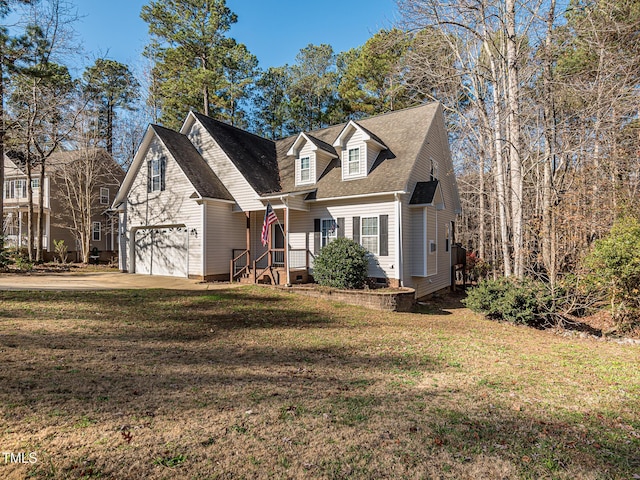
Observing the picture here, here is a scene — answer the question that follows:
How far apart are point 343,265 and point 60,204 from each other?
28.1 m

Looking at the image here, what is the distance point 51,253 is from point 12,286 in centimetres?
1911

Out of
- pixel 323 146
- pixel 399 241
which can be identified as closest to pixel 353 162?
pixel 323 146

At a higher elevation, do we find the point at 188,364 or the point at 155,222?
the point at 155,222

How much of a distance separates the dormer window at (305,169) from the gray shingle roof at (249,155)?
4.50ft

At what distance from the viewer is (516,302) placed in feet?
34.7

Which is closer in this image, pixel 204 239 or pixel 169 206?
pixel 204 239

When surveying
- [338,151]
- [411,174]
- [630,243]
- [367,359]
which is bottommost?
[367,359]

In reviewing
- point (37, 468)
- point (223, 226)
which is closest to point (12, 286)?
point (223, 226)

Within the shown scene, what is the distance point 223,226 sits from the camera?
15.7 metres

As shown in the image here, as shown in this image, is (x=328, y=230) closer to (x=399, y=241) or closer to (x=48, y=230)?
(x=399, y=241)

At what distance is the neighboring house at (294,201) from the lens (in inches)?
540

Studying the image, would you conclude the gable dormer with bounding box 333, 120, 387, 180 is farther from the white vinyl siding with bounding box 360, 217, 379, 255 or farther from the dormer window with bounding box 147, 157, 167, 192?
the dormer window with bounding box 147, 157, 167, 192

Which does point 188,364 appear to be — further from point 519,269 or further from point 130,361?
point 519,269

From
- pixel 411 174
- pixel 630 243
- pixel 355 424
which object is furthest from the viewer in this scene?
pixel 411 174
